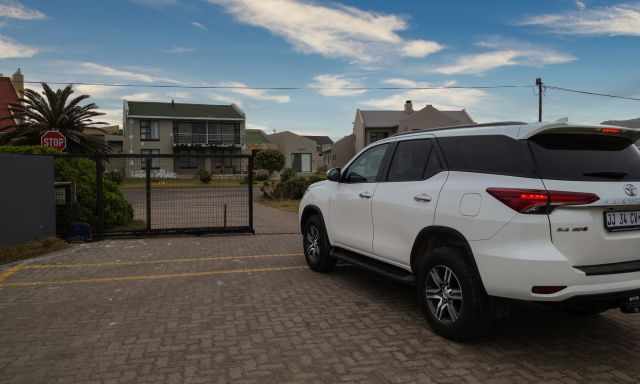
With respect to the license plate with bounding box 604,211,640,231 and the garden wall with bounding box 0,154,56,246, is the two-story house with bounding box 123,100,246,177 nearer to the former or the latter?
the garden wall with bounding box 0,154,56,246

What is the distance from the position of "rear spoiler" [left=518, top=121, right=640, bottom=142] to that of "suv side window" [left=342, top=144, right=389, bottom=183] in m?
2.02

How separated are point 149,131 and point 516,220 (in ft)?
164

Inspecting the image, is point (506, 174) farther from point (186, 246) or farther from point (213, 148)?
point (213, 148)

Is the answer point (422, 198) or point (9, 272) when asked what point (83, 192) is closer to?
point (9, 272)

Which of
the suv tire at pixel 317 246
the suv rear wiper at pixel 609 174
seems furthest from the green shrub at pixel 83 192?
the suv rear wiper at pixel 609 174

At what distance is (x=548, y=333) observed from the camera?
445 centimetres

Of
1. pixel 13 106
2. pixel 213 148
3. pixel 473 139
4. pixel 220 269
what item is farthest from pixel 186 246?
pixel 213 148

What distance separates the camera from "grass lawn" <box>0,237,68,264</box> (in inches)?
311

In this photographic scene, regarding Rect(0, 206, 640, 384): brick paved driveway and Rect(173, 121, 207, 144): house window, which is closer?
Rect(0, 206, 640, 384): brick paved driveway

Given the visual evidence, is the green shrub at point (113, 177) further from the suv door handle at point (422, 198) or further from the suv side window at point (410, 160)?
the suv door handle at point (422, 198)

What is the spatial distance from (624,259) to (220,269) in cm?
532

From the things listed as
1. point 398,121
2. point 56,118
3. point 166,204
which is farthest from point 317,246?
point 398,121

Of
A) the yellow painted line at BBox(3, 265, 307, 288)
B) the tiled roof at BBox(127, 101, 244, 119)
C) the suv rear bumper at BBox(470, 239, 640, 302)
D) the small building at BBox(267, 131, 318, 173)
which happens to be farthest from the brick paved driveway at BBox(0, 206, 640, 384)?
the small building at BBox(267, 131, 318, 173)

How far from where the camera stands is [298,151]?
199 ft
